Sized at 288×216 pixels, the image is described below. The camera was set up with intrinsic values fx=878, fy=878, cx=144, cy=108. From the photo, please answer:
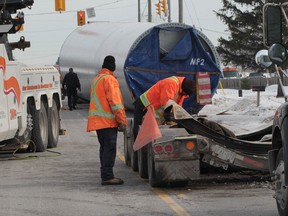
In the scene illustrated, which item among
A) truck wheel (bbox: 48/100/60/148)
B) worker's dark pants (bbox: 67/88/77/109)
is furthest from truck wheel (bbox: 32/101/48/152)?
worker's dark pants (bbox: 67/88/77/109)

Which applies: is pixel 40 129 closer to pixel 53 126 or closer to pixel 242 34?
pixel 53 126

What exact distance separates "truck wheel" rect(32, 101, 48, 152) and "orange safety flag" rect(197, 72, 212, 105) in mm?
8776

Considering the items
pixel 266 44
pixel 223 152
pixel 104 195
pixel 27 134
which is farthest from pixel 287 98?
pixel 27 134

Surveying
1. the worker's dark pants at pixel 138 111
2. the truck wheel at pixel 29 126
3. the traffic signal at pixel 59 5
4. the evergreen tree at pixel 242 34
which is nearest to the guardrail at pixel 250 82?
the evergreen tree at pixel 242 34

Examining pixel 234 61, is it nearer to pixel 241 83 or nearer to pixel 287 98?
pixel 241 83

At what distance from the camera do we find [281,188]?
872 cm

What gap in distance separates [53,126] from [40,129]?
1519mm

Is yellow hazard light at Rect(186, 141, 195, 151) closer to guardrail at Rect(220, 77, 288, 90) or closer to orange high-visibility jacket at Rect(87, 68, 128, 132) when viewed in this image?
orange high-visibility jacket at Rect(87, 68, 128, 132)

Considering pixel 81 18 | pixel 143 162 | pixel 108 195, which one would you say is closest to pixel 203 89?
pixel 143 162

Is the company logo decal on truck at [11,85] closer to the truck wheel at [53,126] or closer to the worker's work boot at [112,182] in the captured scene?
the truck wheel at [53,126]

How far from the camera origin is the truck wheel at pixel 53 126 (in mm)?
18797

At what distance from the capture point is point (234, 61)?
54344 millimetres

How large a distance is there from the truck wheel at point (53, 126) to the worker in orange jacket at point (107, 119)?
626cm

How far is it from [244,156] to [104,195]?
6.20ft
